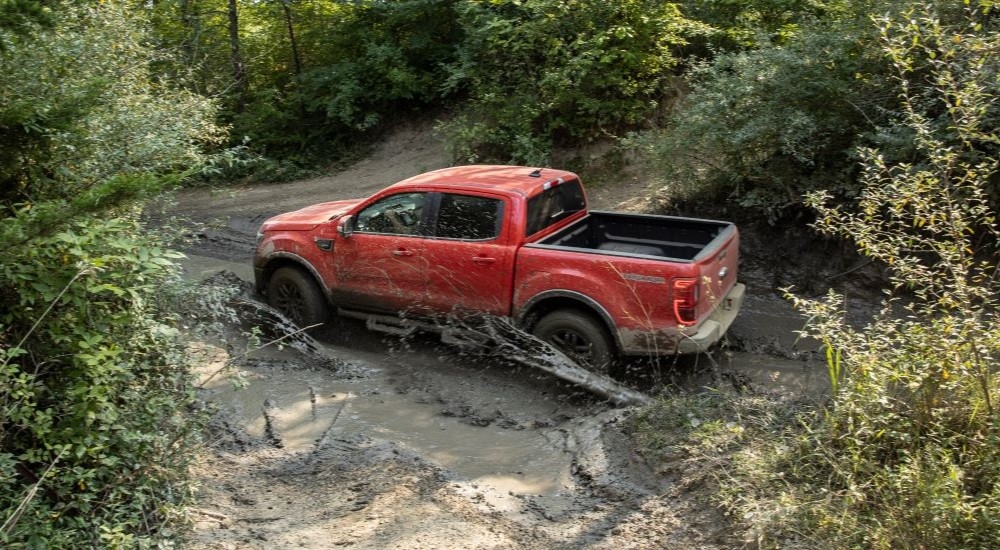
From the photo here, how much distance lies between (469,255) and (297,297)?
7.30 feet

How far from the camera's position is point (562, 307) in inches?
296

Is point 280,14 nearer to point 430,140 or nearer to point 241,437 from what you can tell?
point 430,140

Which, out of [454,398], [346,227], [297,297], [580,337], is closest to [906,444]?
[580,337]

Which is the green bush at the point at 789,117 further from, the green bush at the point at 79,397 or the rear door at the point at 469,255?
the green bush at the point at 79,397

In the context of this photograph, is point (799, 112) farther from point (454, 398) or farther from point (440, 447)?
point (440, 447)

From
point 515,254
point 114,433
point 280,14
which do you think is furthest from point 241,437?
point 280,14

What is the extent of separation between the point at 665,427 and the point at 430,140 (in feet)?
38.5

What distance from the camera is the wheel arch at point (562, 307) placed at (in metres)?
7.15

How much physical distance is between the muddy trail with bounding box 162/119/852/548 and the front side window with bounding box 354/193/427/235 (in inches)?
47.6

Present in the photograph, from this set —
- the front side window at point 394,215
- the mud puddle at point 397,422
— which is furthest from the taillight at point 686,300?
the front side window at point 394,215

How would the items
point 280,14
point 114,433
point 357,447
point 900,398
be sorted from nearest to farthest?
point 114,433
point 900,398
point 357,447
point 280,14

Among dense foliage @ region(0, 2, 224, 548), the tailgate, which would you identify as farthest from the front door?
dense foliage @ region(0, 2, 224, 548)

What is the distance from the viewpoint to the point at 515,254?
7496 millimetres

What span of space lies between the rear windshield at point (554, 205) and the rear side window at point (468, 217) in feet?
1.05
